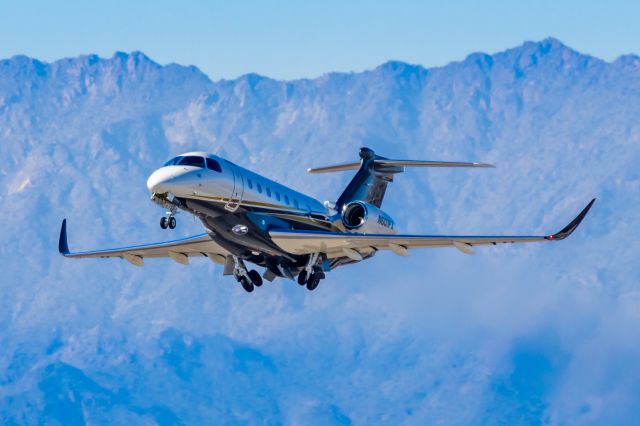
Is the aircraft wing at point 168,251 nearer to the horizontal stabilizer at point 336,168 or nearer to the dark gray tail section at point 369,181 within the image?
the horizontal stabilizer at point 336,168

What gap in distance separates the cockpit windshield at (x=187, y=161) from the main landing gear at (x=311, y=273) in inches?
251

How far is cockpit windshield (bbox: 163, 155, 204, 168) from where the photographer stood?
48375 mm

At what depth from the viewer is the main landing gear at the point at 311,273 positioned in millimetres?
52562

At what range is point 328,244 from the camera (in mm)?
51906

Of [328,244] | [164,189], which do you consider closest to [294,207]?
[328,244]

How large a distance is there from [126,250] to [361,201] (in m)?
9.08

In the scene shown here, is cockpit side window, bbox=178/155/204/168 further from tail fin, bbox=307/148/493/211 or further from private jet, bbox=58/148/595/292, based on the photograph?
tail fin, bbox=307/148/493/211

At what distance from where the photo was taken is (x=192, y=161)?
159 ft

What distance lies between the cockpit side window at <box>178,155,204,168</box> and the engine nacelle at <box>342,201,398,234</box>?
8.18 meters

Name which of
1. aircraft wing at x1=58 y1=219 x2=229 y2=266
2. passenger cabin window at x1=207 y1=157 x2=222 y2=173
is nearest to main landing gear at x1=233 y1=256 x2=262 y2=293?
aircraft wing at x1=58 y1=219 x2=229 y2=266

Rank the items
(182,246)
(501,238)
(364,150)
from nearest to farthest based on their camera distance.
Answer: (501,238)
(182,246)
(364,150)

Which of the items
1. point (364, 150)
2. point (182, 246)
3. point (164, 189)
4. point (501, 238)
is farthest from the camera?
point (364, 150)

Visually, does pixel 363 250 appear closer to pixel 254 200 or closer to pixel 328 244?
pixel 328 244

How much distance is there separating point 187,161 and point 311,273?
696cm
